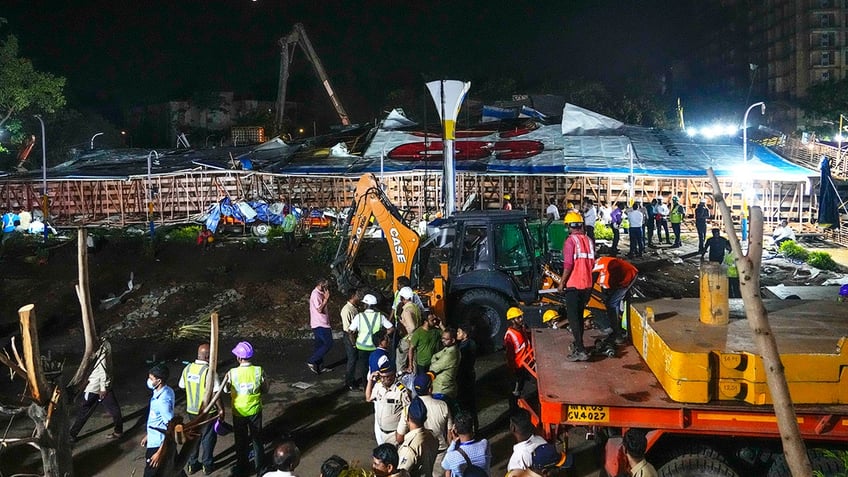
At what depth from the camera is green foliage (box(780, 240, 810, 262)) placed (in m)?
18.7

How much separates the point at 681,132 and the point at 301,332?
23.4 metres

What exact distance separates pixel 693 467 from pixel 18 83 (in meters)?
31.1

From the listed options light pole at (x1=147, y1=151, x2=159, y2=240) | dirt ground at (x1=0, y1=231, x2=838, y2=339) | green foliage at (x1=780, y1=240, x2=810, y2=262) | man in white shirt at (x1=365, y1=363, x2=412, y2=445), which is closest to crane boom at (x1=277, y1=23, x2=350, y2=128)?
light pole at (x1=147, y1=151, x2=159, y2=240)

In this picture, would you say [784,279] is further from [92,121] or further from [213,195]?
[92,121]

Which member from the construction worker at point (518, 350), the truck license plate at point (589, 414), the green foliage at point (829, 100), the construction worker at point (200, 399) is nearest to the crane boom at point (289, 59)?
the construction worker at point (518, 350)

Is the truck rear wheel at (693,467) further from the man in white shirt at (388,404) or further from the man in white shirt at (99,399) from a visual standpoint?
the man in white shirt at (99,399)

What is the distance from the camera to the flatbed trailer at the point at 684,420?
215 inches

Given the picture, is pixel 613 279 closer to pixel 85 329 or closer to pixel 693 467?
pixel 693 467

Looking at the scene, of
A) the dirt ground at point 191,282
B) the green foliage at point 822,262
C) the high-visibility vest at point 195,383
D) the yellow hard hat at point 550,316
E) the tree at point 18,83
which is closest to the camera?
the high-visibility vest at point 195,383

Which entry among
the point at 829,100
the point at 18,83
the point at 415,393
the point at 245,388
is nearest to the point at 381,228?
the point at 245,388

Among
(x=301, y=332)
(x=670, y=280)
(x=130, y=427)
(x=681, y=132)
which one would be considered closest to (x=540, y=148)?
(x=681, y=132)

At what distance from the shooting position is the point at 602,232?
22250mm

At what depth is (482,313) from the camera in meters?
11.6

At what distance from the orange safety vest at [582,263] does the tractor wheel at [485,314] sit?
12.6 ft
